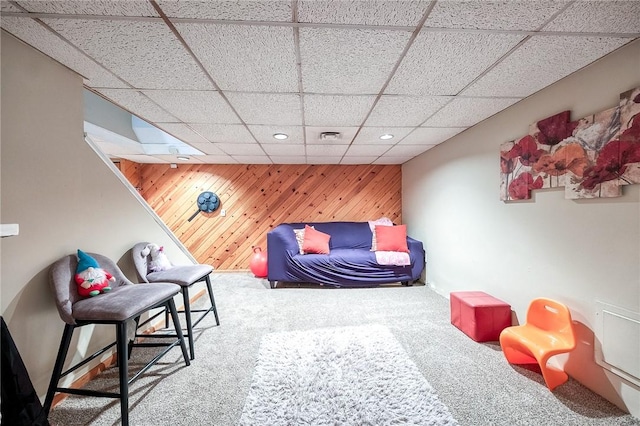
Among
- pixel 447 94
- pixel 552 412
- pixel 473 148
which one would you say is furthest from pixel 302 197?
pixel 552 412

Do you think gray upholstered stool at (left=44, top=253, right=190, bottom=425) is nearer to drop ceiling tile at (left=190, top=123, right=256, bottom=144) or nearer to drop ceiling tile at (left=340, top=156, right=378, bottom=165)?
drop ceiling tile at (left=190, top=123, right=256, bottom=144)

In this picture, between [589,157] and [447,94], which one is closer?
[589,157]

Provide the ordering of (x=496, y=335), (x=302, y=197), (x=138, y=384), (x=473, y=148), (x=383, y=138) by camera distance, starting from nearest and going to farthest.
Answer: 1. (x=138, y=384)
2. (x=496, y=335)
3. (x=473, y=148)
4. (x=383, y=138)
5. (x=302, y=197)

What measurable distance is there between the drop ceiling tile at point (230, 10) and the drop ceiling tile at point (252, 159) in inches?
123

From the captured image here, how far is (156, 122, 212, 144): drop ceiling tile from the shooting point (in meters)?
2.69

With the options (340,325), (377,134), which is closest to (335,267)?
(340,325)

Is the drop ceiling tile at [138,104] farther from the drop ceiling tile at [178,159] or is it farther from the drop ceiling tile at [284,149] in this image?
the drop ceiling tile at [178,159]

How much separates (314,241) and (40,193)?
3246 mm

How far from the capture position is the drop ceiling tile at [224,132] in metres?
2.74

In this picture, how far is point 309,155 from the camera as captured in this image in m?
4.25

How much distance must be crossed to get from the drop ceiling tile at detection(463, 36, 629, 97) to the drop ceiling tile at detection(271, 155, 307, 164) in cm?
289

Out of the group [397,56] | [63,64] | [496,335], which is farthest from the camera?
[496,335]

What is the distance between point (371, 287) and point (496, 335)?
185 centimetres

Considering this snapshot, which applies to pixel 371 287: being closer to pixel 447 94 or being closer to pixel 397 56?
pixel 447 94
